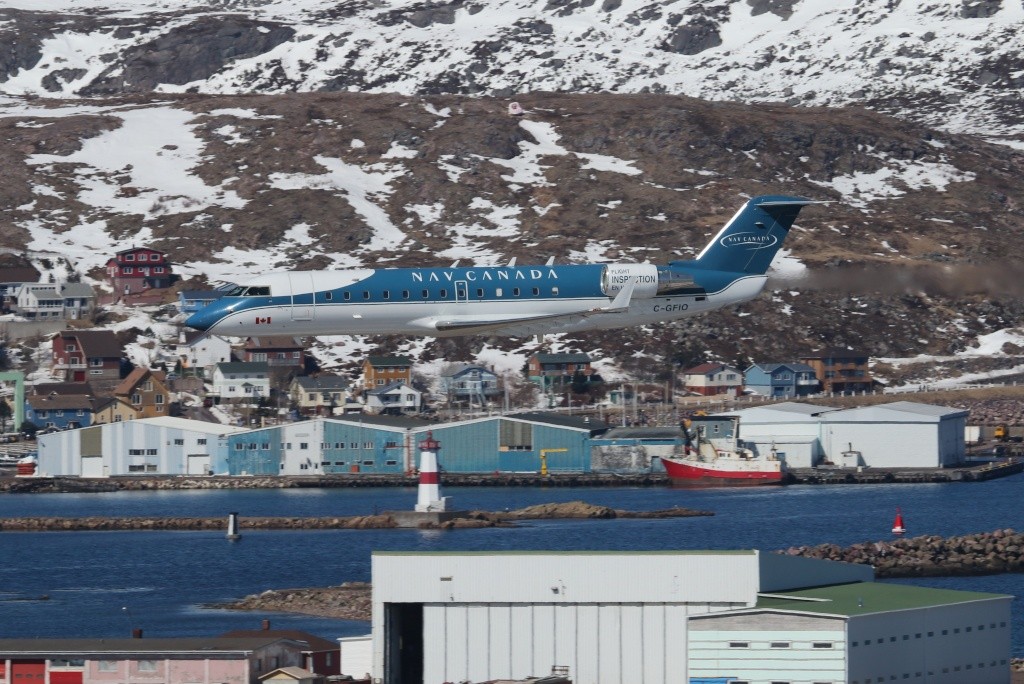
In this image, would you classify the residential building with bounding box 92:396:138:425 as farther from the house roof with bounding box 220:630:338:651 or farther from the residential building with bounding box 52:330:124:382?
the house roof with bounding box 220:630:338:651

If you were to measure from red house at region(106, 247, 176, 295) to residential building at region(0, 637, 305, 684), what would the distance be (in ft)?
470

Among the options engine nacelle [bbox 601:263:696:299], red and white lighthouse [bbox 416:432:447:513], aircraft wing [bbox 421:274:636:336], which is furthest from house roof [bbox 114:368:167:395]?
engine nacelle [bbox 601:263:696:299]

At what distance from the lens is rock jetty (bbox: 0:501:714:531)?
4500 inches

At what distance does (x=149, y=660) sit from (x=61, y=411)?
121m

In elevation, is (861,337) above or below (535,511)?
above

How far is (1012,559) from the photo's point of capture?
90.6m

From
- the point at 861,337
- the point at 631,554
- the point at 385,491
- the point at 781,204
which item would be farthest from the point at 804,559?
the point at 861,337

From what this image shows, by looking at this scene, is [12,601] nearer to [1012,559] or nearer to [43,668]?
[43,668]

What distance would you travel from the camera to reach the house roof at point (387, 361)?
17062 cm

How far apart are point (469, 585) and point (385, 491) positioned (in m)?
94.5

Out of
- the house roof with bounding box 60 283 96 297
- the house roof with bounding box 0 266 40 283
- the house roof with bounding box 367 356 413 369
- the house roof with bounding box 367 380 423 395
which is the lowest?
the house roof with bounding box 367 380 423 395

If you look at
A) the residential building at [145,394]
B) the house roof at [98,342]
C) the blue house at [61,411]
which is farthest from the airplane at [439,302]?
the house roof at [98,342]

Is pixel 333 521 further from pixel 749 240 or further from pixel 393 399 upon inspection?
pixel 393 399

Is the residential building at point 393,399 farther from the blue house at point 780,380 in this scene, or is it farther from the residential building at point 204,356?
the blue house at point 780,380
